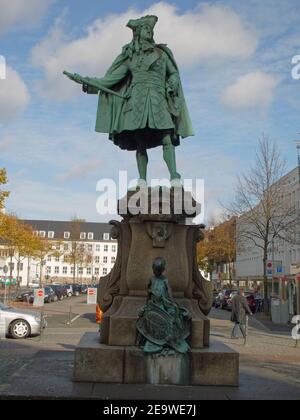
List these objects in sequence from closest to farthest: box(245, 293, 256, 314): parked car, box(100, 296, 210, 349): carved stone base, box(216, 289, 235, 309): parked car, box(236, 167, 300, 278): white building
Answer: box(100, 296, 210, 349): carved stone base
box(245, 293, 256, 314): parked car
box(216, 289, 235, 309): parked car
box(236, 167, 300, 278): white building

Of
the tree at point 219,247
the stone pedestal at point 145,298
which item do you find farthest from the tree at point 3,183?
the tree at point 219,247

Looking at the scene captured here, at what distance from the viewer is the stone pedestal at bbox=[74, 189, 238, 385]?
6.63m

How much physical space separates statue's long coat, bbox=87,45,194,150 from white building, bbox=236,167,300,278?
21.9 meters

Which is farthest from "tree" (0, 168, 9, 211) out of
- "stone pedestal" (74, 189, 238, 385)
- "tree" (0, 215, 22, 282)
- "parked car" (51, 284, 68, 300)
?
"stone pedestal" (74, 189, 238, 385)

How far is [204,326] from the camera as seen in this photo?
24.2 ft

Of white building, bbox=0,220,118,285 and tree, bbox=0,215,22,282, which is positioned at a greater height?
white building, bbox=0,220,118,285

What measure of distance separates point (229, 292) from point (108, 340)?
35737 millimetres

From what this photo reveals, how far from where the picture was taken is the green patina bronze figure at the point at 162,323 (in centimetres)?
666

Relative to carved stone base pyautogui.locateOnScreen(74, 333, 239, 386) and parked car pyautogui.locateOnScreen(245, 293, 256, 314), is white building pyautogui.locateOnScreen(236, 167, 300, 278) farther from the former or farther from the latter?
carved stone base pyautogui.locateOnScreen(74, 333, 239, 386)

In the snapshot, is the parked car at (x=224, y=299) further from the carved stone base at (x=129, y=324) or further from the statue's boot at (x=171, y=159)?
the carved stone base at (x=129, y=324)

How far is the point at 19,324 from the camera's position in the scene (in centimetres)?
1722

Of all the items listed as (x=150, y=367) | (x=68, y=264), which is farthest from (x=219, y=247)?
(x=68, y=264)
